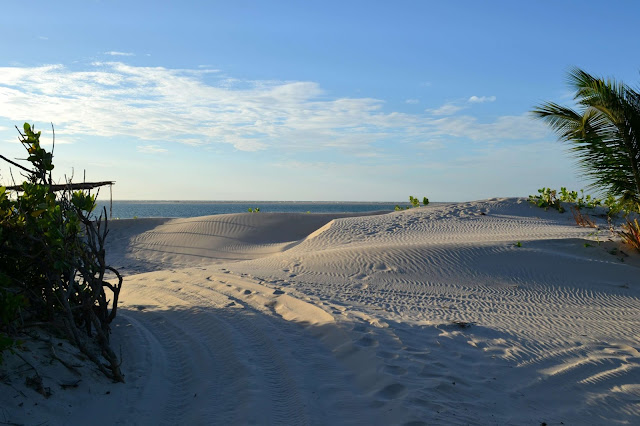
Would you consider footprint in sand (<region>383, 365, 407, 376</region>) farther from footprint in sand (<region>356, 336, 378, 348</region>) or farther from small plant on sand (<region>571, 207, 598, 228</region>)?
small plant on sand (<region>571, 207, 598, 228</region>)

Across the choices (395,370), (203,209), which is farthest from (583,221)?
(203,209)

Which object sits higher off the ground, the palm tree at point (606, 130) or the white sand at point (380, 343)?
the palm tree at point (606, 130)

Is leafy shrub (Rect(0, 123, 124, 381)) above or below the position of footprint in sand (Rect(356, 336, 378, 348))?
above

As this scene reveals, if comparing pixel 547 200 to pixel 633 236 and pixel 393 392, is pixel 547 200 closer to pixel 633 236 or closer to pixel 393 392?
pixel 633 236

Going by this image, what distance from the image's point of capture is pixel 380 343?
472cm

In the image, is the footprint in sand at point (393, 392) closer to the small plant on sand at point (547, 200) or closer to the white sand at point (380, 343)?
the white sand at point (380, 343)

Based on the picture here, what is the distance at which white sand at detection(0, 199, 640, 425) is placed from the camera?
3537 millimetres

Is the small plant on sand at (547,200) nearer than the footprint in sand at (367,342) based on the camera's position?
No

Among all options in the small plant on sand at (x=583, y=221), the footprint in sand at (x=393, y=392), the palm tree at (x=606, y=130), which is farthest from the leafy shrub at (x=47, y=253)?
the small plant on sand at (x=583, y=221)

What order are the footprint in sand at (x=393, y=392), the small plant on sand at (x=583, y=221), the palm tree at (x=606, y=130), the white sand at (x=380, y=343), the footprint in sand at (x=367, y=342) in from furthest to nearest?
1. the small plant on sand at (x=583, y=221)
2. the palm tree at (x=606, y=130)
3. the footprint in sand at (x=367, y=342)
4. the footprint in sand at (x=393, y=392)
5. the white sand at (x=380, y=343)

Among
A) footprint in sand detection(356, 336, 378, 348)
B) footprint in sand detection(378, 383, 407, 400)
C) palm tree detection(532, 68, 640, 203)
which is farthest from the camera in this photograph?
palm tree detection(532, 68, 640, 203)

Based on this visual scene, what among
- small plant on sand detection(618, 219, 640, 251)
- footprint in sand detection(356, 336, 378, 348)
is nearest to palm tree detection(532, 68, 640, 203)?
small plant on sand detection(618, 219, 640, 251)

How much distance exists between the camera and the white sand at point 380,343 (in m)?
3.54

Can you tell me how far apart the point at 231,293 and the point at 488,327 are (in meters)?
3.58
